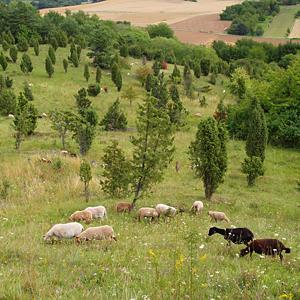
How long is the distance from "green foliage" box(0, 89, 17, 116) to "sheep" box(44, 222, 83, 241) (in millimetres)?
28479

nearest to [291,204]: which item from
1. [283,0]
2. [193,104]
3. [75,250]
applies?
[75,250]

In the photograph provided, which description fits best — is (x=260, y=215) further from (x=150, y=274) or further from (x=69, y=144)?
(x=69, y=144)

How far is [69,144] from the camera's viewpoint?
32750 millimetres

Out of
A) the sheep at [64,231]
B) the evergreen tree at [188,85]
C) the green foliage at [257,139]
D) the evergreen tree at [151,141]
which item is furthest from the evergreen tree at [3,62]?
the sheep at [64,231]

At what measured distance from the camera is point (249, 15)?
369 ft

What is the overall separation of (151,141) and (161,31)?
8926cm

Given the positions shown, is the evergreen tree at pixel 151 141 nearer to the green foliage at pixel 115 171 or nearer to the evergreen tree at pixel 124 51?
the green foliage at pixel 115 171

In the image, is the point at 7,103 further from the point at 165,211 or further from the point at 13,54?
the point at 165,211

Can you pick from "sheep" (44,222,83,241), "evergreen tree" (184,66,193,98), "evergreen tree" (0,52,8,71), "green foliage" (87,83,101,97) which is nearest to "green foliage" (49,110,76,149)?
"green foliage" (87,83,101,97)

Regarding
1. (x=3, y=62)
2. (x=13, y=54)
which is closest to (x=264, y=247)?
(x=3, y=62)

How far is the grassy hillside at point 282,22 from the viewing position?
105500mm

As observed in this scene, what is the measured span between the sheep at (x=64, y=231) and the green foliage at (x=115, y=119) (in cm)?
2581

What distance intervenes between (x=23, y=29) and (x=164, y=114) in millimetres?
55360

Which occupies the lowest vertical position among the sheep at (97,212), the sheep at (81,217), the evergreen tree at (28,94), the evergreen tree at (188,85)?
the evergreen tree at (188,85)
